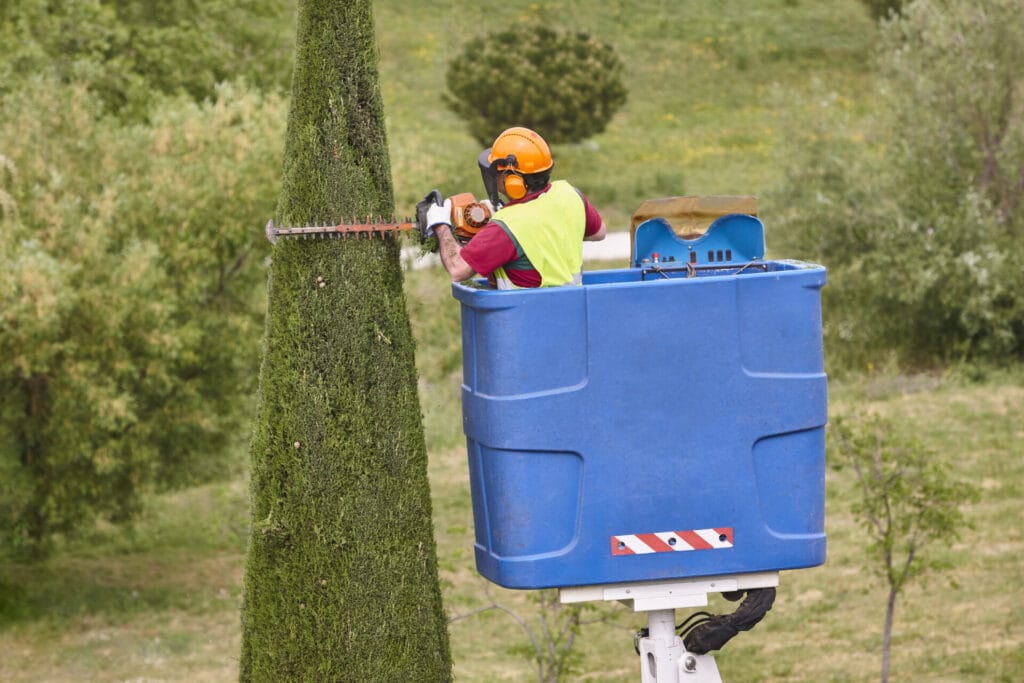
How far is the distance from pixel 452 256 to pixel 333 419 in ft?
2.55

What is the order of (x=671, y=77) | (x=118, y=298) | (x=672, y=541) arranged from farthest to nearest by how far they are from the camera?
1. (x=671, y=77)
2. (x=118, y=298)
3. (x=672, y=541)

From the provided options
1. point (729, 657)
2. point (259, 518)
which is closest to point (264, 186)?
point (729, 657)

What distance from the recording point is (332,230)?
5449 mm

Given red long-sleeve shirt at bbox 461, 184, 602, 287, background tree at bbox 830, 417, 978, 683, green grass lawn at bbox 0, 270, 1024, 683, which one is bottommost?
green grass lawn at bbox 0, 270, 1024, 683

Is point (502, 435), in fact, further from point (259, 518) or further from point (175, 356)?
point (175, 356)

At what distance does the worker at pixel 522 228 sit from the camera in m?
5.20

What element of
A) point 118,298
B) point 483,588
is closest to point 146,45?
point 118,298

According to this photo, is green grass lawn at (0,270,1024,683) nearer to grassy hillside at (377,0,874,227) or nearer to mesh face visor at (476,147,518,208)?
mesh face visor at (476,147,518,208)

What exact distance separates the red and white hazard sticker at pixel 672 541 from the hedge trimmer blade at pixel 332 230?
1.35 meters

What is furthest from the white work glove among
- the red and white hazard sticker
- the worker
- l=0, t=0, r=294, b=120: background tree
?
l=0, t=0, r=294, b=120: background tree

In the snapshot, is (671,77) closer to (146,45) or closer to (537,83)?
(537,83)

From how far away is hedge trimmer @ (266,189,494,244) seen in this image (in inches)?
211

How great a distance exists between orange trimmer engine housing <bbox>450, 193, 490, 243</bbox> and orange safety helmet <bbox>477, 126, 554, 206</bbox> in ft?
0.37

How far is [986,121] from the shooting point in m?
20.5
